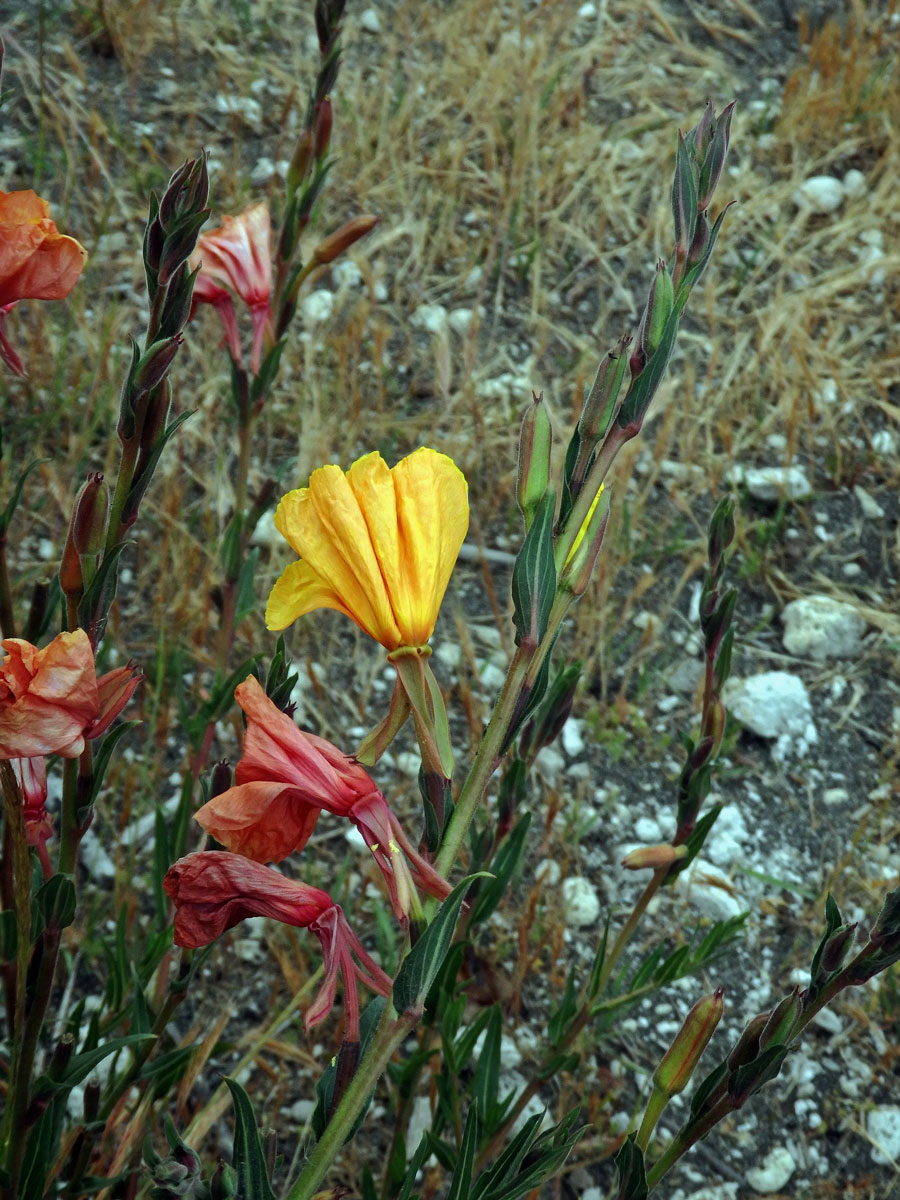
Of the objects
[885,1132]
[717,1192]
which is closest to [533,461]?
[717,1192]

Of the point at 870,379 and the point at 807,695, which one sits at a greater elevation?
the point at 870,379

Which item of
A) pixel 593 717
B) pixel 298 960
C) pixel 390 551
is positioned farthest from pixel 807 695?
pixel 390 551

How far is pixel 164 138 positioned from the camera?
12.0ft

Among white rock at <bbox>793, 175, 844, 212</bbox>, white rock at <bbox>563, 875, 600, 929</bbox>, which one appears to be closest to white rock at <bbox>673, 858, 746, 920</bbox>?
white rock at <bbox>563, 875, 600, 929</bbox>

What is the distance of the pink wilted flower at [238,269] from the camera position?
1.69m

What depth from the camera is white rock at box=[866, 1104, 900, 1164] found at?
203 centimetres

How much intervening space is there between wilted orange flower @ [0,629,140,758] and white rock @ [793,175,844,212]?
349cm

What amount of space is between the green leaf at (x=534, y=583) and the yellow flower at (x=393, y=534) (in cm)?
10

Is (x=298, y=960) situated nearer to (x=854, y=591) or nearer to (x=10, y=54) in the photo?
(x=854, y=591)

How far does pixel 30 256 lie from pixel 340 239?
708 millimetres

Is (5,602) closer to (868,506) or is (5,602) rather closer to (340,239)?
(340,239)

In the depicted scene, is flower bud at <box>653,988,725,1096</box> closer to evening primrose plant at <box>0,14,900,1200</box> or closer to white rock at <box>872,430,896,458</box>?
evening primrose plant at <box>0,14,900,1200</box>

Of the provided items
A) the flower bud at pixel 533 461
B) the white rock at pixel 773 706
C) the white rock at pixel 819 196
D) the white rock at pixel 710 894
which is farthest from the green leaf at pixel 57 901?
the white rock at pixel 819 196

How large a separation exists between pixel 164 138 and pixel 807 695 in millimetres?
2527
